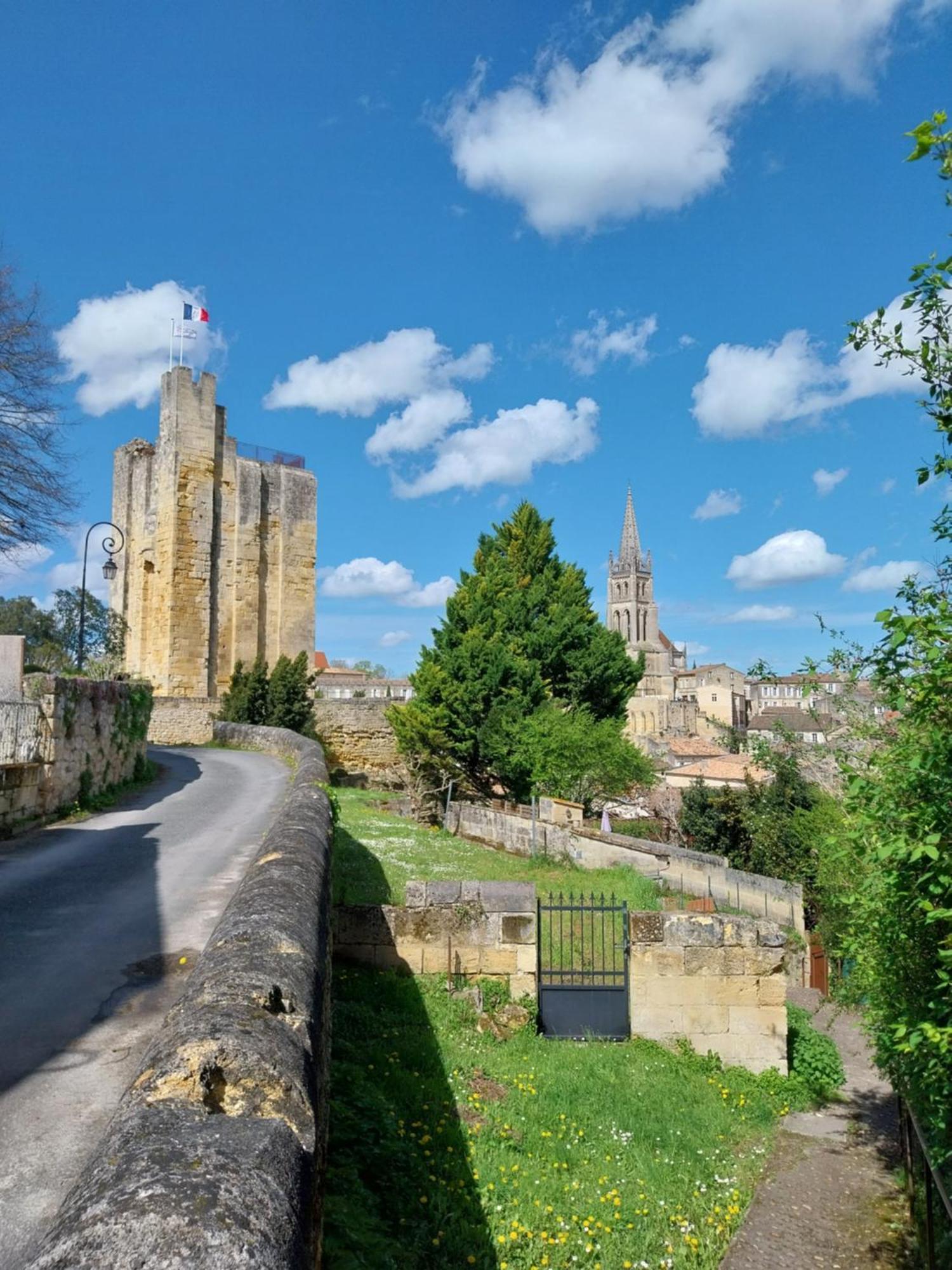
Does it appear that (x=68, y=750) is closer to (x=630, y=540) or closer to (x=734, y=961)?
(x=734, y=961)

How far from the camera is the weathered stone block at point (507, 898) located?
9.59 m

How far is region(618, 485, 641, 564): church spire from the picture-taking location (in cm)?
12506

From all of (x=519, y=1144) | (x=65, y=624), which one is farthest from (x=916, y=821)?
(x=65, y=624)

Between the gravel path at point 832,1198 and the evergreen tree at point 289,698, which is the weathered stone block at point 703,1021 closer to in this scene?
the gravel path at point 832,1198

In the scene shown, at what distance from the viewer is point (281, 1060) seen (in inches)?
97.1

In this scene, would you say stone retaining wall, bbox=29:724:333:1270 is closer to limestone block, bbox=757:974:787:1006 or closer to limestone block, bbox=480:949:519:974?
limestone block, bbox=480:949:519:974

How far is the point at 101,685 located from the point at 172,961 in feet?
29.5

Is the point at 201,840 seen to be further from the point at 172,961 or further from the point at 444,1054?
the point at 172,961

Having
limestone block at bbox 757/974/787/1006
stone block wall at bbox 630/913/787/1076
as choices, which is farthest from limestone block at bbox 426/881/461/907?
limestone block at bbox 757/974/787/1006

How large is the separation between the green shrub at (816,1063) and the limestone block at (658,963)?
69.6 inches

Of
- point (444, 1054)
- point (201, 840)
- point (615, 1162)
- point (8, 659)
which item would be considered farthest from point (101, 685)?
point (615, 1162)

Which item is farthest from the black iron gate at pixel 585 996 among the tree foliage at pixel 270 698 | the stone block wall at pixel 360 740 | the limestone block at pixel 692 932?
the stone block wall at pixel 360 740

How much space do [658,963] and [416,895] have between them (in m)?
2.92

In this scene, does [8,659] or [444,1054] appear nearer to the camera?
[444,1054]
